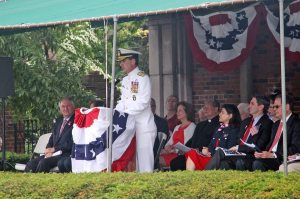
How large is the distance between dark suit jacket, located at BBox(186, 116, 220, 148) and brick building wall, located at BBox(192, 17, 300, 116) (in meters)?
2.59

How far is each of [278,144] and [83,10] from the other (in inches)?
128

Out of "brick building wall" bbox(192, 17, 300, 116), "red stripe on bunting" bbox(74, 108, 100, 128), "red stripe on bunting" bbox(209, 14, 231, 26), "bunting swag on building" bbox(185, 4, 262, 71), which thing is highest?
"red stripe on bunting" bbox(209, 14, 231, 26)

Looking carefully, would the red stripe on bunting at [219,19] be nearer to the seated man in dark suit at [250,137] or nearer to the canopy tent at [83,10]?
the canopy tent at [83,10]

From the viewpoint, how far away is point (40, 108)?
55.1 ft

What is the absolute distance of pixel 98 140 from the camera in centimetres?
1204

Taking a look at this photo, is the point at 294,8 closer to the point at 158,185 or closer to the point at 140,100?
the point at 140,100

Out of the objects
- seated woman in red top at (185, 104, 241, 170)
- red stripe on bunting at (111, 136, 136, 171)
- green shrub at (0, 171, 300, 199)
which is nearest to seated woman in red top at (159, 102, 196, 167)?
red stripe on bunting at (111, 136, 136, 171)

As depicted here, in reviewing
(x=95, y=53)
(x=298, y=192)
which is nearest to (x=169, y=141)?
(x=298, y=192)

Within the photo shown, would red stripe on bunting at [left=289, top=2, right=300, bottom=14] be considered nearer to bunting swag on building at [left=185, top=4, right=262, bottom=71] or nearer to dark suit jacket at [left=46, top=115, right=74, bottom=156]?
bunting swag on building at [left=185, top=4, right=262, bottom=71]

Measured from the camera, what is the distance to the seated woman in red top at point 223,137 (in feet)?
39.2

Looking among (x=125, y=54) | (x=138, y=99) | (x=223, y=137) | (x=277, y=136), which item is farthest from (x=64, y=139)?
(x=277, y=136)

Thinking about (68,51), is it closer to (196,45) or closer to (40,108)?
(40,108)

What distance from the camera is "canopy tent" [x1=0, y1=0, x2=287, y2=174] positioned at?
10.5 meters

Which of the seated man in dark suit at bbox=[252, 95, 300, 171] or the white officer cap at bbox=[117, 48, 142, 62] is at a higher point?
the white officer cap at bbox=[117, 48, 142, 62]
